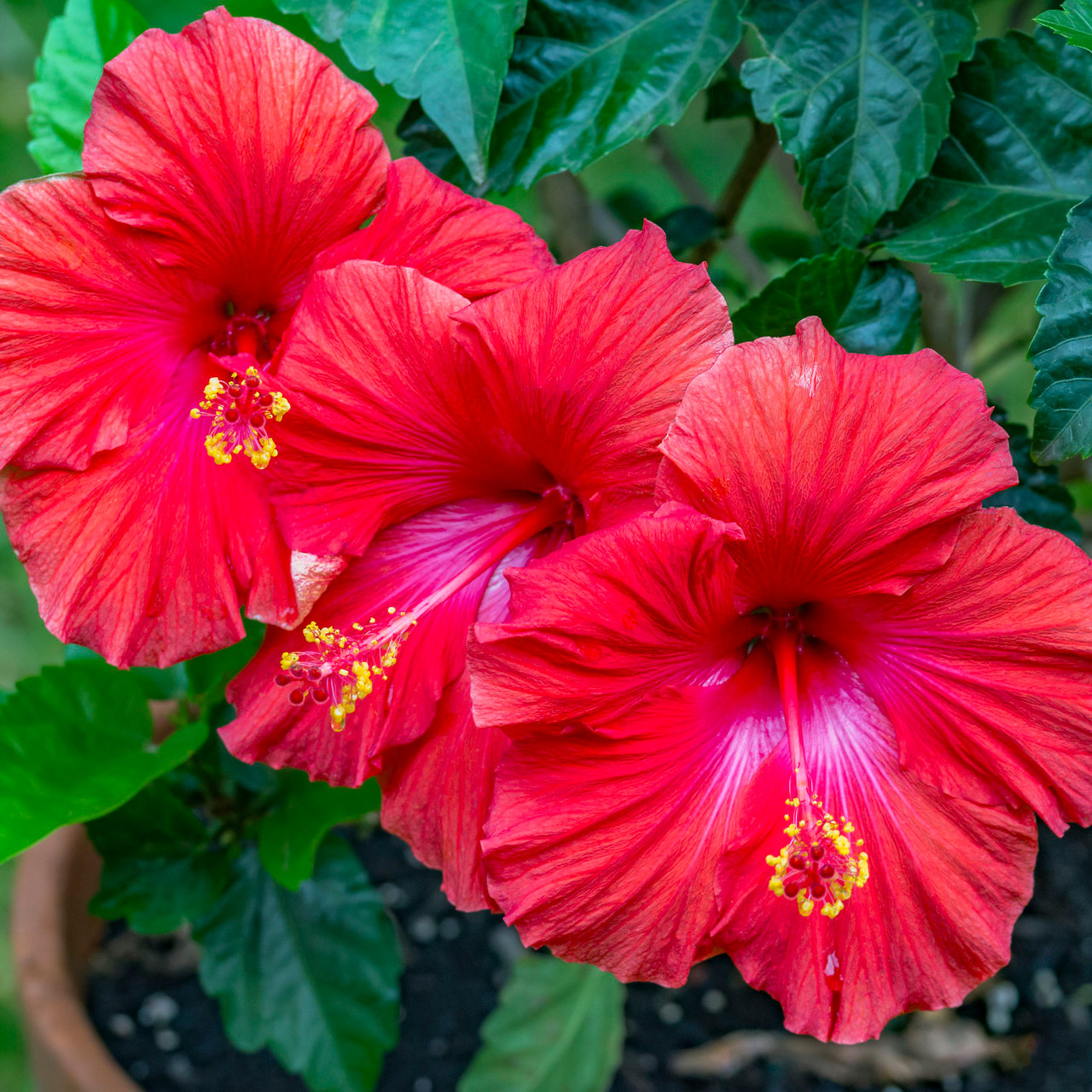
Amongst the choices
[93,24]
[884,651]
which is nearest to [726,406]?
[884,651]

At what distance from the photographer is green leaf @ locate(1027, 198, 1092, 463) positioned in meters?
0.71

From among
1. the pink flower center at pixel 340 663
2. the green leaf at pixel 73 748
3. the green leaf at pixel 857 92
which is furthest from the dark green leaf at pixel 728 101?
the green leaf at pixel 73 748

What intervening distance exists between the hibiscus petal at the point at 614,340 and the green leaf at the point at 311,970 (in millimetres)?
832

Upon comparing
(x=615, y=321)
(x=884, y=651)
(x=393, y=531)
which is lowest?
(x=884, y=651)

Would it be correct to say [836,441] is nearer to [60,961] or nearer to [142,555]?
[142,555]

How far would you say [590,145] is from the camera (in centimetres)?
89

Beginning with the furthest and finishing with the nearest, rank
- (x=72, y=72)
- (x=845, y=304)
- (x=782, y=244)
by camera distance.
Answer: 1. (x=782, y=244)
2. (x=72, y=72)
3. (x=845, y=304)

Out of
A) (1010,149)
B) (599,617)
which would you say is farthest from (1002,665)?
(1010,149)

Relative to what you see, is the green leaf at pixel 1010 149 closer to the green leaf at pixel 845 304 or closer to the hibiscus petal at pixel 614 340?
the green leaf at pixel 845 304

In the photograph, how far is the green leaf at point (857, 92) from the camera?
85cm

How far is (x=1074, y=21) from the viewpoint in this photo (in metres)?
0.71

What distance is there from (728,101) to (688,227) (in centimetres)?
14

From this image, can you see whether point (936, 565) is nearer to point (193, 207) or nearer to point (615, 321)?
point (615, 321)

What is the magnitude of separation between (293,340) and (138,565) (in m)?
0.19
